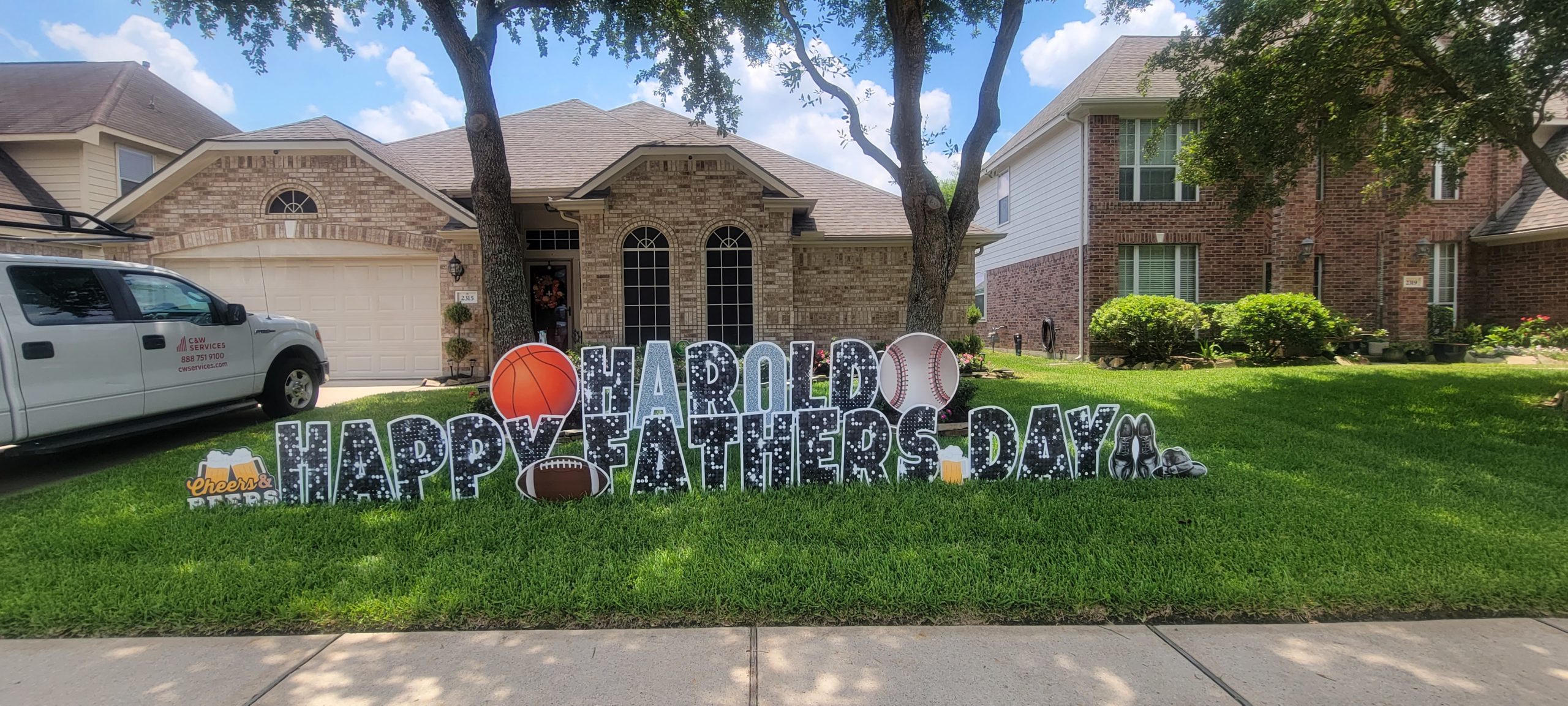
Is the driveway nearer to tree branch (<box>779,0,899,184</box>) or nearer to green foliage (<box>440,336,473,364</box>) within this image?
green foliage (<box>440,336,473,364</box>)

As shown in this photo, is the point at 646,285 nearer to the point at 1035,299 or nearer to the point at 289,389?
the point at 289,389

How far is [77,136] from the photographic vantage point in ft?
43.2

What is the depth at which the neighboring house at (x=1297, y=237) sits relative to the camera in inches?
566

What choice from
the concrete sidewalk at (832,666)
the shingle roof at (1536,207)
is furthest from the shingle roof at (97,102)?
the shingle roof at (1536,207)

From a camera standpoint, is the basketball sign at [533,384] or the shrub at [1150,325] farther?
the shrub at [1150,325]

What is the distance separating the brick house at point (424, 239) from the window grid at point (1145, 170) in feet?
18.6

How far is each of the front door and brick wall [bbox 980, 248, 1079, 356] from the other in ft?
35.9

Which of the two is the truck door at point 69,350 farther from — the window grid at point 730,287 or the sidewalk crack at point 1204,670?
the sidewalk crack at point 1204,670

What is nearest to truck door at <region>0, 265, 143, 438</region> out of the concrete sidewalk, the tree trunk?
the tree trunk

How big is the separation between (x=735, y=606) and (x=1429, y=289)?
1926 cm

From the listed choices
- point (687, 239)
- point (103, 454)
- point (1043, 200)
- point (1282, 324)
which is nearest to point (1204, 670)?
point (103, 454)

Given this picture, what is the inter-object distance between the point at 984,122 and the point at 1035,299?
1102cm

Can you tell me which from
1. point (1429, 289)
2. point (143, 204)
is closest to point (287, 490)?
point (143, 204)

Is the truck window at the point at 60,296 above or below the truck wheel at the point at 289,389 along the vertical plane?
above
